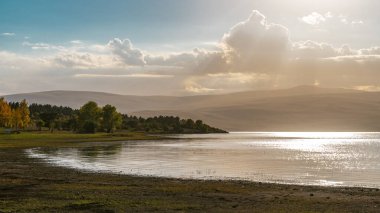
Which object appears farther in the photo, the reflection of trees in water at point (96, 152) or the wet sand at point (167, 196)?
the reflection of trees in water at point (96, 152)

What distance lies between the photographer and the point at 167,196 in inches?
1529

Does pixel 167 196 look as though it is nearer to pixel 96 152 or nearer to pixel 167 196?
pixel 167 196

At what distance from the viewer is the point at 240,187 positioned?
151ft

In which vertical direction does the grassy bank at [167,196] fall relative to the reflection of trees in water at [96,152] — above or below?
above

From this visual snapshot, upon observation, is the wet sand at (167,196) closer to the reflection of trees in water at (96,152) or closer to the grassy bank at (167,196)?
the grassy bank at (167,196)

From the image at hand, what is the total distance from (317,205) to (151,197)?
12.7 meters

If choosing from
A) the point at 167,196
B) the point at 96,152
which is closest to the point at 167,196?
the point at 167,196

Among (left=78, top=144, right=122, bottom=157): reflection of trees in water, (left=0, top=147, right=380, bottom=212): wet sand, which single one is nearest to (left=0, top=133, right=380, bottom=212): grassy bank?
(left=0, top=147, right=380, bottom=212): wet sand

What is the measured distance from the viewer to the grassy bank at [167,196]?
109 feet

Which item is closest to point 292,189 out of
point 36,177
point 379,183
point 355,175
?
point 379,183

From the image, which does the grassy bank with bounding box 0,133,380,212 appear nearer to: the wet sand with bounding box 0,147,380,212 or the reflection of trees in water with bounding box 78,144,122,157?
the wet sand with bounding box 0,147,380,212

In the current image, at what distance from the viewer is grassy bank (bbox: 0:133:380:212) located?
33344 millimetres

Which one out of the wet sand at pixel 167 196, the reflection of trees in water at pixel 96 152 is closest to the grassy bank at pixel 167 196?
the wet sand at pixel 167 196

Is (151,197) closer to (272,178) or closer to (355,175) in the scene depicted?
(272,178)
